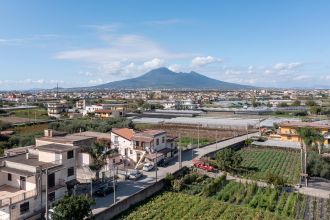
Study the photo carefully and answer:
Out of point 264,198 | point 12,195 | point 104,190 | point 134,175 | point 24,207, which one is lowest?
point 264,198

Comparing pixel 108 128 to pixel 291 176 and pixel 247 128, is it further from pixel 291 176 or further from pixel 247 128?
pixel 291 176

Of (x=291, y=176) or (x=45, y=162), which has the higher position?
(x=45, y=162)

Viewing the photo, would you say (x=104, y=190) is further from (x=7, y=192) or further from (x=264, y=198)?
(x=264, y=198)

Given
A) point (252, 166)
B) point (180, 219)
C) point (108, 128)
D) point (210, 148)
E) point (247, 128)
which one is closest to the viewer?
point (180, 219)

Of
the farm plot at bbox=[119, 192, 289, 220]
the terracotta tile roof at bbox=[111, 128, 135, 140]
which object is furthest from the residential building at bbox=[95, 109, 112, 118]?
the farm plot at bbox=[119, 192, 289, 220]

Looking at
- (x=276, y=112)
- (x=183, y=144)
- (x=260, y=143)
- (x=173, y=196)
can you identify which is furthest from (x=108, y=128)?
(x=276, y=112)

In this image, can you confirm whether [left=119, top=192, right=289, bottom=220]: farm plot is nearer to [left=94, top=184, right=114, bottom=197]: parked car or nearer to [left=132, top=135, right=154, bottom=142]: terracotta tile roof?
[left=94, top=184, right=114, bottom=197]: parked car

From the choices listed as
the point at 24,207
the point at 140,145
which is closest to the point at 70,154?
the point at 24,207
